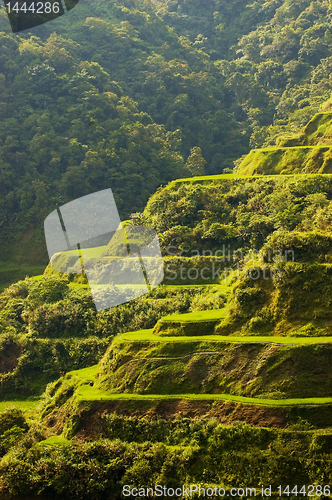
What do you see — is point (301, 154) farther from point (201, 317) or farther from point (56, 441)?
point (56, 441)

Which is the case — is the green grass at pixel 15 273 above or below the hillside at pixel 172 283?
below

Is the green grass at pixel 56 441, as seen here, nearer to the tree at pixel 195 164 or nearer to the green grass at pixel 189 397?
the green grass at pixel 189 397

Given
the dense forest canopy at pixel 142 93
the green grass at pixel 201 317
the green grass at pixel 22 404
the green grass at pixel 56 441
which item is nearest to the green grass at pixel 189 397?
the green grass at pixel 56 441

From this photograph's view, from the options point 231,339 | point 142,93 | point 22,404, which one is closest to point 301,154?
point 231,339

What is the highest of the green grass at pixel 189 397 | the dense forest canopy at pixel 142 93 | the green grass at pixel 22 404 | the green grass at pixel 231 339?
the dense forest canopy at pixel 142 93

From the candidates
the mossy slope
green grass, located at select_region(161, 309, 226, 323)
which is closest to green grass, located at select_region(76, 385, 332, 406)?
green grass, located at select_region(161, 309, 226, 323)

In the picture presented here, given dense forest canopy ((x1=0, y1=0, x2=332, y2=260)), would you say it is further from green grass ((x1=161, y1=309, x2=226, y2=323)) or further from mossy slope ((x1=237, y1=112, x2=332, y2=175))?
green grass ((x1=161, y1=309, x2=226, y2=323))
